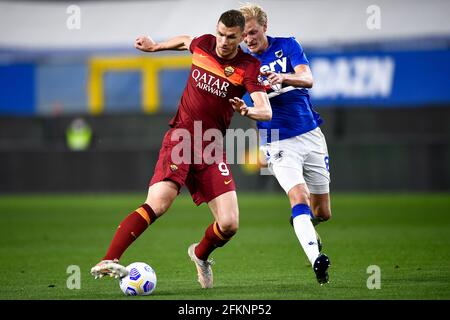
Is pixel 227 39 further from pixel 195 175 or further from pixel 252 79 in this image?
pixel 195 175

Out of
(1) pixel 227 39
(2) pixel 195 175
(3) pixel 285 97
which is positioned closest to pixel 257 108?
(1) pixel 227 39

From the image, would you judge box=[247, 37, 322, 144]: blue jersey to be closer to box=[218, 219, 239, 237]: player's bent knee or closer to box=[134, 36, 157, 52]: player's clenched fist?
box=[134, 36, 157, 52]: player's clenched fist

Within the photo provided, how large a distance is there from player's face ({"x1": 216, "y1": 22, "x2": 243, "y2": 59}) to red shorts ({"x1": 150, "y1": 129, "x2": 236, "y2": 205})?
89cm

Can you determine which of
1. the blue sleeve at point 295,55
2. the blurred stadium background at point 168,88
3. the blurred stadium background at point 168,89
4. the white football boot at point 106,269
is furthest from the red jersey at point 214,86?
the blurred stadium background at point 168,88

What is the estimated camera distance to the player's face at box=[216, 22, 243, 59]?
319 inches

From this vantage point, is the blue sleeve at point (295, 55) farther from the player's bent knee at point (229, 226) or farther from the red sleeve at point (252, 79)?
the player's bent knee at point (229, 226)

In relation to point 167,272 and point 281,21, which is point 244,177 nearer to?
point 281,21

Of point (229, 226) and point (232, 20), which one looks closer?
point (232, 20)

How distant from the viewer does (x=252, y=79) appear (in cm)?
830

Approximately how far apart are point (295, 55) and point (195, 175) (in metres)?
1.57

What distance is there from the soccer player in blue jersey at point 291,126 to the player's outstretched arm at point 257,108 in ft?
1.24

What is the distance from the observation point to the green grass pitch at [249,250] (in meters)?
8.16
